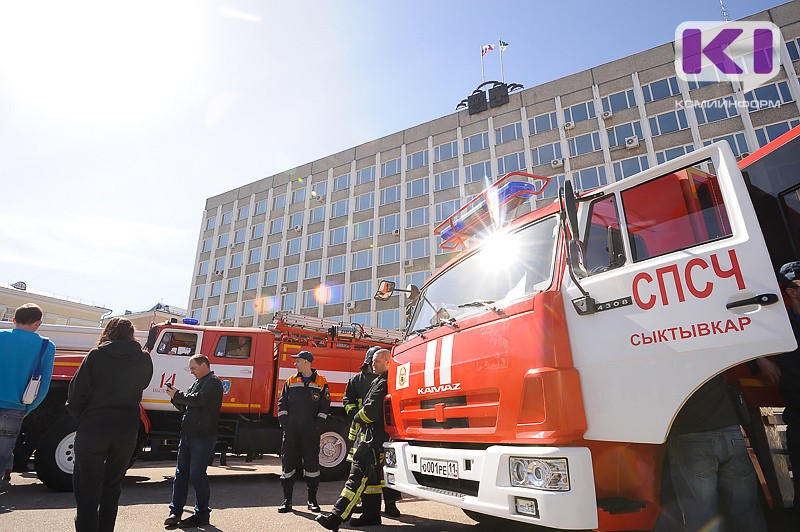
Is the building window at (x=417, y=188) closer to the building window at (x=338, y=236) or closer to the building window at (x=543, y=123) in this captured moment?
the building window at (x=338, y=236)

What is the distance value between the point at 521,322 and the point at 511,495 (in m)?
1.01

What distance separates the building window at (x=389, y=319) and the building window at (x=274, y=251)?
425 inches

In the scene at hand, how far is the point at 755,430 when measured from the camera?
271 cm

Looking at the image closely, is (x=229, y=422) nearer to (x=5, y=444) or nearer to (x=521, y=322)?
(x=5, y=444)

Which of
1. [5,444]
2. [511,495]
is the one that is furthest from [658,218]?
[5,444]

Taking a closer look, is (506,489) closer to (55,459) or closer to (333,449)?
(333,449)

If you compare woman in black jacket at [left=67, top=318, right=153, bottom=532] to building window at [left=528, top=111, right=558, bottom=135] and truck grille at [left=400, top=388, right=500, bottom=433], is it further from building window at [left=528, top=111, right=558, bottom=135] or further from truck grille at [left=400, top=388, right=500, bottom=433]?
building window at [left=528, top=111, right=558, bottom=135]

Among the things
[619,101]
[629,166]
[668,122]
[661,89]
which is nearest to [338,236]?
[629,166]

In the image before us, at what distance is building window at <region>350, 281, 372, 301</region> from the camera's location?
2711 centimetres

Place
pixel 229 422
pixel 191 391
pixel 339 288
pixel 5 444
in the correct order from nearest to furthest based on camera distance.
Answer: pixel 5 444
pixel 191 391
pixel 229 422
pixel 339 288

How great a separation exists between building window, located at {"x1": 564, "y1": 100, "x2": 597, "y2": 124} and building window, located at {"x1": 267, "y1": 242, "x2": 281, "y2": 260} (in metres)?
21.1

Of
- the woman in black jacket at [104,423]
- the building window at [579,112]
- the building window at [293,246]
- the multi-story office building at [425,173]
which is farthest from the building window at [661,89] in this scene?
the woman in black jacket at [104,423]

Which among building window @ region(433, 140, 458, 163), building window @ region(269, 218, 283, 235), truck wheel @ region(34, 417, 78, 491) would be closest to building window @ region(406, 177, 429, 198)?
building window @ region(433, 140, 458, 163)

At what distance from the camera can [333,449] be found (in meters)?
7.75
